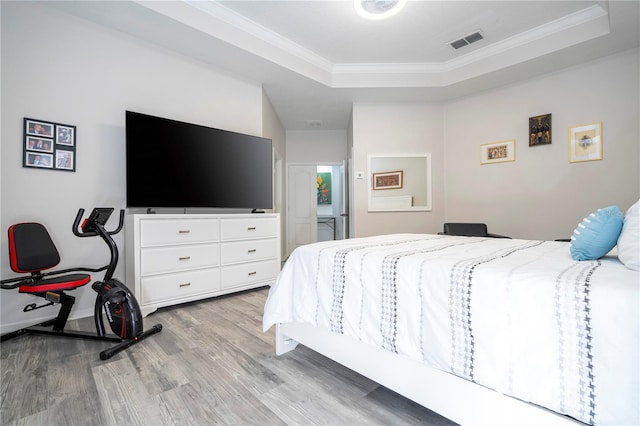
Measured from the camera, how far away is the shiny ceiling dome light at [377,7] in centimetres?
237

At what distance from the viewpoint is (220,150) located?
3.06 meters

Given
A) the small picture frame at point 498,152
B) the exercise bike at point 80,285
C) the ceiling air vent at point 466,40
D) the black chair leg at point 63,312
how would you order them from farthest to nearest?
the small picture frame at point 498,152 → the ceiling air vent at point 466,40 → the black chair leg at point 63,312 → the exercise bike at point 80,285

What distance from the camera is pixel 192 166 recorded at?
2852 mm

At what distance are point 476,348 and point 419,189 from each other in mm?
3717

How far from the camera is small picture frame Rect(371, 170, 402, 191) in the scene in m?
4.42

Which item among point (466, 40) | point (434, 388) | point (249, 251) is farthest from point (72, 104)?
point (466, 40)

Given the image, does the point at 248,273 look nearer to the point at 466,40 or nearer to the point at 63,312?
the point at 63,312

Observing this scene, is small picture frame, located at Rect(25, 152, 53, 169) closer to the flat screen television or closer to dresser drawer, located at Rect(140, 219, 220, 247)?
the flat screen television

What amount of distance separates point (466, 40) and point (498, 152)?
1.54 meters

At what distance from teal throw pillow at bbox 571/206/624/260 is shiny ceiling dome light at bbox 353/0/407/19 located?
2149 millimetres

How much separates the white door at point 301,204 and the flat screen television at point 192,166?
2.48m

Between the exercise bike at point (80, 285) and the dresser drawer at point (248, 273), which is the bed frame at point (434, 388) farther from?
the dresser drawer at point (248, 273)

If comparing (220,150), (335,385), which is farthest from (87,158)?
(335,385)

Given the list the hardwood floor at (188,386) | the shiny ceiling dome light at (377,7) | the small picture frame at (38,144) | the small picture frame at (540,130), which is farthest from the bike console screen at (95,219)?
the small picture frame at (540,130)
